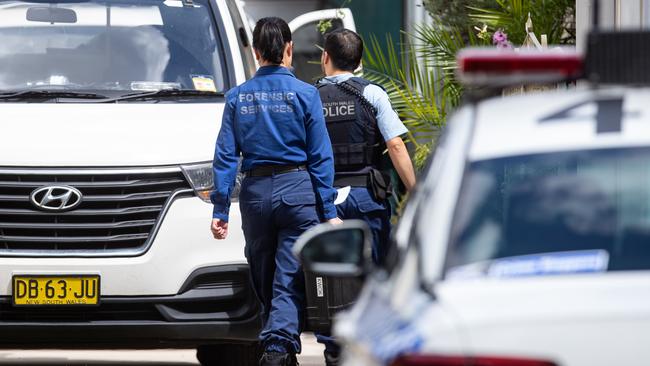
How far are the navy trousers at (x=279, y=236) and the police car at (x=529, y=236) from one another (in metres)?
3.00

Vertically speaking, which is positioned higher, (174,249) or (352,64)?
(352,64)

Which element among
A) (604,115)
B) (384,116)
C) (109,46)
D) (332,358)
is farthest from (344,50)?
(604,115)

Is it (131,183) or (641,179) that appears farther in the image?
(131,183)

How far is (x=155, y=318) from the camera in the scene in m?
6.82

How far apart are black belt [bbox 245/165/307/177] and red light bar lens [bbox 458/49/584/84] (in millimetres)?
3509

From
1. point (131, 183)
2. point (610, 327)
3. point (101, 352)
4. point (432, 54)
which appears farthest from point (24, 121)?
point (610, 327)

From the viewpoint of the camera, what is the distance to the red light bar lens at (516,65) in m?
3.27

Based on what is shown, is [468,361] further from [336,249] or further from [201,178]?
[201,178]

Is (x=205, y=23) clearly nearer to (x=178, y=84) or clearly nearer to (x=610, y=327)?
(x=178, y=84)

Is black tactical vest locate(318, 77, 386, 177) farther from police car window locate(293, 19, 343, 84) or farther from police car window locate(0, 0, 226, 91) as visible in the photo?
police car window locate(293, 19, 343, 84)

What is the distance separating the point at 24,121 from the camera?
7.06 m

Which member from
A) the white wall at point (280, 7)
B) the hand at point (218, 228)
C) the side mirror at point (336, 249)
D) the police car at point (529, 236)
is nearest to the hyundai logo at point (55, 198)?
the hand at point (218, 228)

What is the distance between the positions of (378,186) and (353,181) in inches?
5.4

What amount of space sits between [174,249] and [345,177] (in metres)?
1.04
